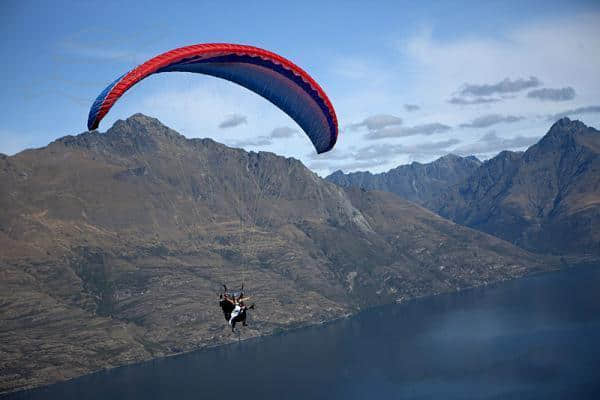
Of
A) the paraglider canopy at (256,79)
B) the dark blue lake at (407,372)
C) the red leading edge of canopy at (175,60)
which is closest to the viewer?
the red leading edge of canopy at (175,60)

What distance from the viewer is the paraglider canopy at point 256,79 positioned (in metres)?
35.2

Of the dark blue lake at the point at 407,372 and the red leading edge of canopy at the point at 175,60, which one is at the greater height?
the red leading edge of canopy at the point at 175,60

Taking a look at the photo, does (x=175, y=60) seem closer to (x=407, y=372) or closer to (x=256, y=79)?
(x=256, y=79)

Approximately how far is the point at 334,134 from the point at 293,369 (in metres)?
135

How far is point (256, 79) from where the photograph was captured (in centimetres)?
4309

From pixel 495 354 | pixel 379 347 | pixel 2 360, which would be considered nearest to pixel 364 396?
pixel 495 354

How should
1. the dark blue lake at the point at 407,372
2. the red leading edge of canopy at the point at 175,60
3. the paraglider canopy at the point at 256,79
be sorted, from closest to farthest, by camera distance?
the red leading edge of canopy at the point at 175,60 → the paraglider canopy at the point at 256,79 → the dark blue lake at the point at 407,372

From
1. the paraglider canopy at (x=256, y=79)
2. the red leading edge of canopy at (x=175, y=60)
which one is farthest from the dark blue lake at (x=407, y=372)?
the red leading edge of canopy at (x=175, y=60)

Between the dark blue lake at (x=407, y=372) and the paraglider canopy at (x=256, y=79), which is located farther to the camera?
the dark blue lake at (x=407, y=372)

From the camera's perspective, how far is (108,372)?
655ft

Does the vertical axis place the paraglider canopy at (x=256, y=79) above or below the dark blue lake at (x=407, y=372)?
above

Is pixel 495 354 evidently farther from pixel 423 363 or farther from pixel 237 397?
pixel 237 397

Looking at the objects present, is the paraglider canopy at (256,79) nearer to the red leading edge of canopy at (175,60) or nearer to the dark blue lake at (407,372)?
the red leading edge of canopy at (175,60)

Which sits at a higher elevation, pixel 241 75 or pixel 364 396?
pixel 241 75
